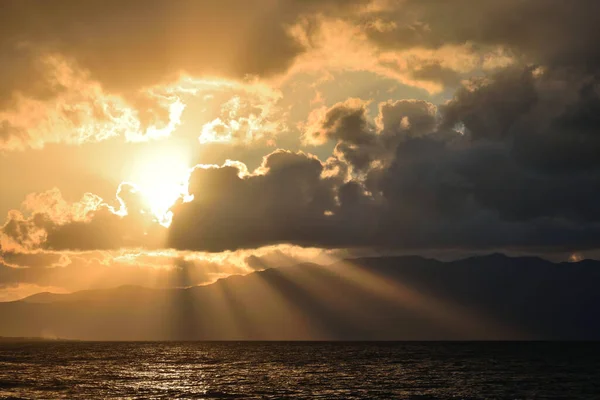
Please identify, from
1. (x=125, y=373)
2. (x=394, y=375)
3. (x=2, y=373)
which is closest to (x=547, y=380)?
(x=394, y=375)

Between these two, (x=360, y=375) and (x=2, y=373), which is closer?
(x=360, y=375)

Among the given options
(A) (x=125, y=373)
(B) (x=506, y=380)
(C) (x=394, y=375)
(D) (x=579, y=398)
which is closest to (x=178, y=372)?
(A) (x=125, y=373)

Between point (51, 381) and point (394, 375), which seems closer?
point (51, 381)

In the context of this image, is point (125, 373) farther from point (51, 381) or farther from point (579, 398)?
point (579, 398)

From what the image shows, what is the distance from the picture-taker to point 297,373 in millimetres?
163000

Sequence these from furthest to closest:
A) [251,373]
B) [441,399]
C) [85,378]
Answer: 1. [251,373]
2. [85,378]
3. [441,399]

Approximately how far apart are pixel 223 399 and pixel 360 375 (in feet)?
182

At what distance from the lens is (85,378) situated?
153250 millimetres

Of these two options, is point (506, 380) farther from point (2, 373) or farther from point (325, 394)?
point (2, 373)

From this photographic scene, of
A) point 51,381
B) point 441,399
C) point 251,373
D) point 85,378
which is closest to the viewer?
point 441,399

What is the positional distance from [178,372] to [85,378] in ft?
92.1

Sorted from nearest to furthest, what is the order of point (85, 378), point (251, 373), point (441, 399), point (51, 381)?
point (441, 399) < point (51, 381) < point (85, 378) < point (251, 373)

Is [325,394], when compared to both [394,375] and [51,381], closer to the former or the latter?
[394,375]

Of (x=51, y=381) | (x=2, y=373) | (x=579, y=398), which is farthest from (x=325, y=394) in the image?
(x=2, y=373)
